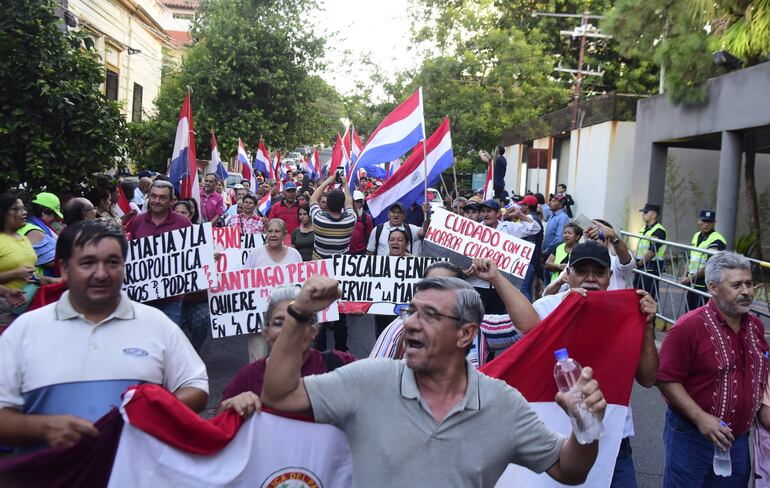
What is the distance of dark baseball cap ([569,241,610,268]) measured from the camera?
4.66 metres

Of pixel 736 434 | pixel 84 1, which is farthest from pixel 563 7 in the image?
pixel 736 434

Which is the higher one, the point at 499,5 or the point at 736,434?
the point at 499,5

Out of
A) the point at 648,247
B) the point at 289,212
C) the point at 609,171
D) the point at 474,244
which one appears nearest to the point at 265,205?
the point at 289,212

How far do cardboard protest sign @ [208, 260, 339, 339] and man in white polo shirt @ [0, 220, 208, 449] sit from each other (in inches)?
169

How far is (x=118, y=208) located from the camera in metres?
12.2

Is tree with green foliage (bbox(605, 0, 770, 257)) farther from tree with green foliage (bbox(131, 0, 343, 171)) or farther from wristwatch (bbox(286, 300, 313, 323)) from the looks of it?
tree with green foliage (bbox(131, 0, 343, 171))

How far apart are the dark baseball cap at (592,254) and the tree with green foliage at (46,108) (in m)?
7.63

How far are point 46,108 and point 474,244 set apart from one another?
18.3 feet

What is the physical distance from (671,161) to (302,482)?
21259mm

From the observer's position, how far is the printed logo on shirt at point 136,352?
3.33m

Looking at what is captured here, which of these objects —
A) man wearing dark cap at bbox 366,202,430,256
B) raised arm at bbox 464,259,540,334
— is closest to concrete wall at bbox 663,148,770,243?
man wearing dark cap at bbox 366,202,430,256

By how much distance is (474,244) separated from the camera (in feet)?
28.7

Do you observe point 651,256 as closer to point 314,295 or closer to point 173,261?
point 173,261

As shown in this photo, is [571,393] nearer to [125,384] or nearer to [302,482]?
[302,482]
